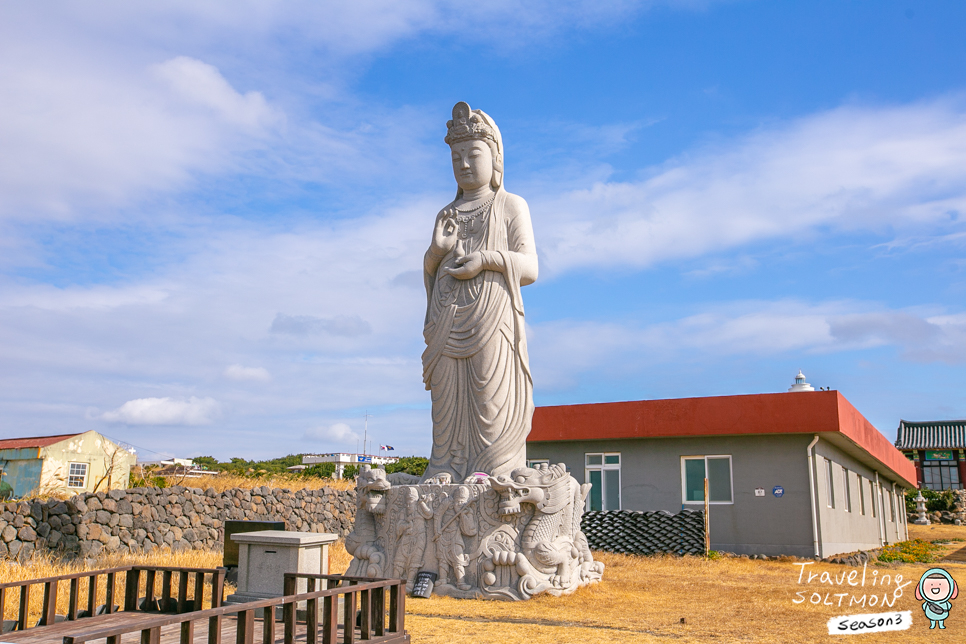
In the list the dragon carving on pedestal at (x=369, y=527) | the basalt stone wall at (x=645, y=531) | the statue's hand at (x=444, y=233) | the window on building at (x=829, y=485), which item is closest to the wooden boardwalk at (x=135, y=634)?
the dragon carving on pedestal at (x=369, y=527)

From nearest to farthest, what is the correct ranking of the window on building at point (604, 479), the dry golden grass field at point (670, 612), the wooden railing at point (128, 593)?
the wooden railing at point (128, 593) → the dry golden grass field at point (670, 612) → the window on building at point (604, 479)

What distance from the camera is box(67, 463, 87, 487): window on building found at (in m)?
19.9

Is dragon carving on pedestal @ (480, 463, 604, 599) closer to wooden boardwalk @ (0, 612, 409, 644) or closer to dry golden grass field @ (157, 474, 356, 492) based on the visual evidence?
wooden boardwalk @ (0, 612, 409, 644)

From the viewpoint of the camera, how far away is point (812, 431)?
14539 millimetres

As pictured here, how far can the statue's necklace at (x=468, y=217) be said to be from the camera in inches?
387

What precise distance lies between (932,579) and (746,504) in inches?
247

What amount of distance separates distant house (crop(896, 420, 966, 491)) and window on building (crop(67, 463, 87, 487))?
3657cm

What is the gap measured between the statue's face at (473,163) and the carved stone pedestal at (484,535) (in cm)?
376

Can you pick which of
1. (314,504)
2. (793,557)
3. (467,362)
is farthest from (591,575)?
(314,504)

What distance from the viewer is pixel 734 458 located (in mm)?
15641

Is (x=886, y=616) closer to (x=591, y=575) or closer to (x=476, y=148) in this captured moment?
(x=591, y=575)

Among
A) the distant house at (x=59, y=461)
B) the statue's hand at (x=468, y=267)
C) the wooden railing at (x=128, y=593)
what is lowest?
the wooden railing at (x=128, y=593)

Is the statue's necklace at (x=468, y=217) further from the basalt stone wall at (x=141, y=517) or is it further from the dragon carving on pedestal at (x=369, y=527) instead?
the basalt stone wall at (x=141, y=517)

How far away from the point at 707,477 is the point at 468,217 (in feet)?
29.4
